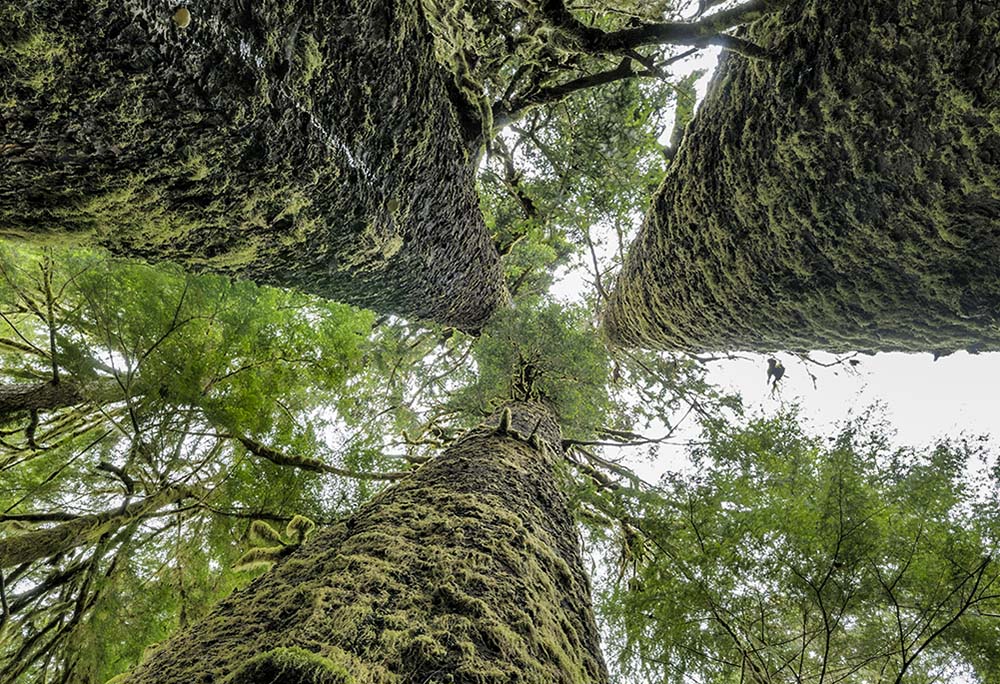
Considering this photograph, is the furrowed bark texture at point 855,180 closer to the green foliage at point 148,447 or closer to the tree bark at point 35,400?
the green foliage at point 148,447

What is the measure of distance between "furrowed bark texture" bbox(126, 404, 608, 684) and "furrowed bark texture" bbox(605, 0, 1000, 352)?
180cm

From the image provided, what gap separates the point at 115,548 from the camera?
339 centimetres

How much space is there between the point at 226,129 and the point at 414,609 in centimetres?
145

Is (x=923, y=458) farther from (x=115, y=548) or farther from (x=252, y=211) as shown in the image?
(x=115, y=548)

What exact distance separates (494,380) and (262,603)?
410 cm

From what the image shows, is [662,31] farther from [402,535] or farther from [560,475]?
[560,475]

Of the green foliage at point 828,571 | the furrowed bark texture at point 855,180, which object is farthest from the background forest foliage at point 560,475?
the furrowed bark texture at point 855,180

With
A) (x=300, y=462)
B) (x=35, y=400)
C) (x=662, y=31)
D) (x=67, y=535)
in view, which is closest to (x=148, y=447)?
(x=67, y=535)

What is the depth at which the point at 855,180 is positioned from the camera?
1699 millimetres

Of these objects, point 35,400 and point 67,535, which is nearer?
point 67,535

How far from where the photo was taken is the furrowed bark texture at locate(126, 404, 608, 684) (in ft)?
3.14

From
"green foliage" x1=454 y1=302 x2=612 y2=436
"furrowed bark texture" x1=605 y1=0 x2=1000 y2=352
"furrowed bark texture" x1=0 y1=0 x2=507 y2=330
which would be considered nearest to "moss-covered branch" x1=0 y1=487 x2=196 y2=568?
"furrowed bark texture" x1=0 y1=0 x2=507 y2=330

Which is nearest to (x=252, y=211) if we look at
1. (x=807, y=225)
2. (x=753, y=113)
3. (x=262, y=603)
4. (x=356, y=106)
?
(x=356, y=106)

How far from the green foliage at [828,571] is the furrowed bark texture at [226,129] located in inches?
90.4
